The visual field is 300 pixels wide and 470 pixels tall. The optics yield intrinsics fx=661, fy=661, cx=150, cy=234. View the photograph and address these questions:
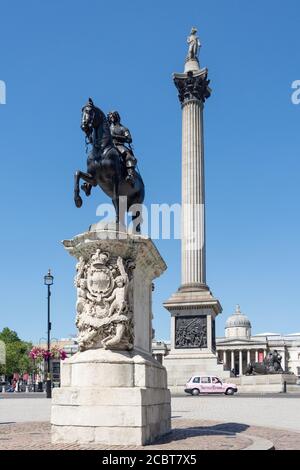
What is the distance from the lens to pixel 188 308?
1715 inches

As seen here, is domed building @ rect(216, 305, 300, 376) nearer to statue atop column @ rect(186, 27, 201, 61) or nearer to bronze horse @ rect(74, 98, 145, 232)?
statue atop column @ rect(186, 27, 201, 61)

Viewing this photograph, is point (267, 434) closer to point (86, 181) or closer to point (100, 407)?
point (100, 407)

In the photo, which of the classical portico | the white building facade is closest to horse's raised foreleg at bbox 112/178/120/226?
the white building facade

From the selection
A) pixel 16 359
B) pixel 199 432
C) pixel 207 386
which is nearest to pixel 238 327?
pixel 16 359

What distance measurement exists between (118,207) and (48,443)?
4342 millimetres

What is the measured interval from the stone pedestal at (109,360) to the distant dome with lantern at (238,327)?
12184 cm

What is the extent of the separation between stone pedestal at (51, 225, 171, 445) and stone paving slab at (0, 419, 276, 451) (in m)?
0.33

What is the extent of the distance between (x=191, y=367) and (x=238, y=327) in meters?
91.2

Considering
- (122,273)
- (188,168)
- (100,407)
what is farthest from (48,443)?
(188,168)

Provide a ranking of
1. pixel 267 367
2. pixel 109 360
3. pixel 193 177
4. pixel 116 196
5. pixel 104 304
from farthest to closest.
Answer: pixel 193 177, pixel 267 367, pixel 116 196, pixel 104 304, pixel 109 360

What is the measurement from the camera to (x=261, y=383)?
4197 cm

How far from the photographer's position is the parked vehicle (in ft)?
121

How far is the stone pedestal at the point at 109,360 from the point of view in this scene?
416 inches

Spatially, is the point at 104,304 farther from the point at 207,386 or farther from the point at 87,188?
the point at 207,386
